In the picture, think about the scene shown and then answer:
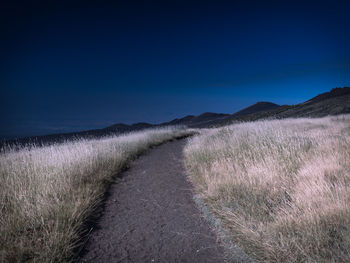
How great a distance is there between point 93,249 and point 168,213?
1.54 metres

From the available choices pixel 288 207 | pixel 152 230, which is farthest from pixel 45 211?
pixel 288 207

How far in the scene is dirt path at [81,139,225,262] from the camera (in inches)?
106

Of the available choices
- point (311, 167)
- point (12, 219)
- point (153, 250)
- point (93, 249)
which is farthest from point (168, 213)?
point (311, 167)

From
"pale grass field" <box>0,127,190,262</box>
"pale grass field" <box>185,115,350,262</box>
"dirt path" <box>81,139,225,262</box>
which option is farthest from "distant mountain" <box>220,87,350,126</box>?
"pale grass field" <box>0,127,190,262</box>

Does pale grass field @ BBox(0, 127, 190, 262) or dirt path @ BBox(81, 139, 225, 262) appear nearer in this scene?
pale grass field @ BBox(0, 127, 190, 262)

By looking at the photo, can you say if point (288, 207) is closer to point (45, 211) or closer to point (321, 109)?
point (45, 211)

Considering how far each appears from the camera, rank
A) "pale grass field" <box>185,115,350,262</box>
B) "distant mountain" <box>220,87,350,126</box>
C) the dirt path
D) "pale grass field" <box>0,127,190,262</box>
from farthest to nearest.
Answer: "distant mountain" <box>220,87,350,126</box> < the dirt path < "pale grass field" <box>0,127,190,262</box> < "pale grass field" <box>185,115,350,262</box>

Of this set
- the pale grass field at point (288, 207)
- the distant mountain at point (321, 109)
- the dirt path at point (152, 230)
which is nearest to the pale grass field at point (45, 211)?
the dirt path at point (152, 230)

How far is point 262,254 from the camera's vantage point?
223 cm

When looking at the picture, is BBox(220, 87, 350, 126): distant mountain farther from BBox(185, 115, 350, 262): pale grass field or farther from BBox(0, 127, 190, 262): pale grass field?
BBox(0, 127, 190, 262): pale grass field

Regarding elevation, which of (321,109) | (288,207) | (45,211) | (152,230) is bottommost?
(152,230)

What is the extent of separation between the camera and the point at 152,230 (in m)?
3.31

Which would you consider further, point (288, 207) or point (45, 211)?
point (45, 211)

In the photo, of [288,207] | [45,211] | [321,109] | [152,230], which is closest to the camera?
[288,207]
